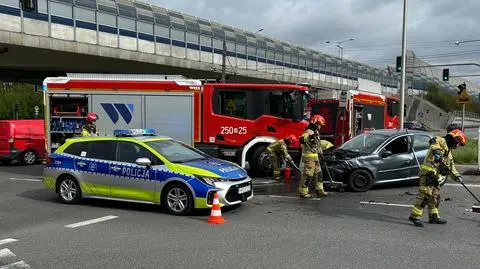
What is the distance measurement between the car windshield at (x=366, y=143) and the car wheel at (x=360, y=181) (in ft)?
2.15

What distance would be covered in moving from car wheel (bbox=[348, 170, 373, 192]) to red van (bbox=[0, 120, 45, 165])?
14236 millimetres

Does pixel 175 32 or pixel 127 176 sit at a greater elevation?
pixel 175 32

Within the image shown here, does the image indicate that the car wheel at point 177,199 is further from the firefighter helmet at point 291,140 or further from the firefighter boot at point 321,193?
the firefighter helmet at point 291,140

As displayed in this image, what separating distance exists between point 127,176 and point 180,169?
1.20 meters

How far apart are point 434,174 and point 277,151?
6456mm

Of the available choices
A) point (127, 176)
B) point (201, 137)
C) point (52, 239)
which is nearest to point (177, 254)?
point (52, 239)

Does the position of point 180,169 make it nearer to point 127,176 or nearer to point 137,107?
point 127,176

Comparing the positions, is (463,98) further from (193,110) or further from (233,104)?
(193,110)

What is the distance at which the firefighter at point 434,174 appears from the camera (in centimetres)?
803

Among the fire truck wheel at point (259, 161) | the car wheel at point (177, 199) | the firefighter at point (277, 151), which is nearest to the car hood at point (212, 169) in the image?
the car wheel at point (177, 199)

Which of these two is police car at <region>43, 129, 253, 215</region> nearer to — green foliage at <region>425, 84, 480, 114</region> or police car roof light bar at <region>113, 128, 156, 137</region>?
police car roof light bar at <region>113, 128, 156, 137</region>

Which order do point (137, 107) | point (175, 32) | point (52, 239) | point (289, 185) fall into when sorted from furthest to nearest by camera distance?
point (175, 32), point (137, 107), point (289, 185), point (52, 239)

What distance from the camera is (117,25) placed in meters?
32.1

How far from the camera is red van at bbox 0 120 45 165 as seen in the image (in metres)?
20.4
